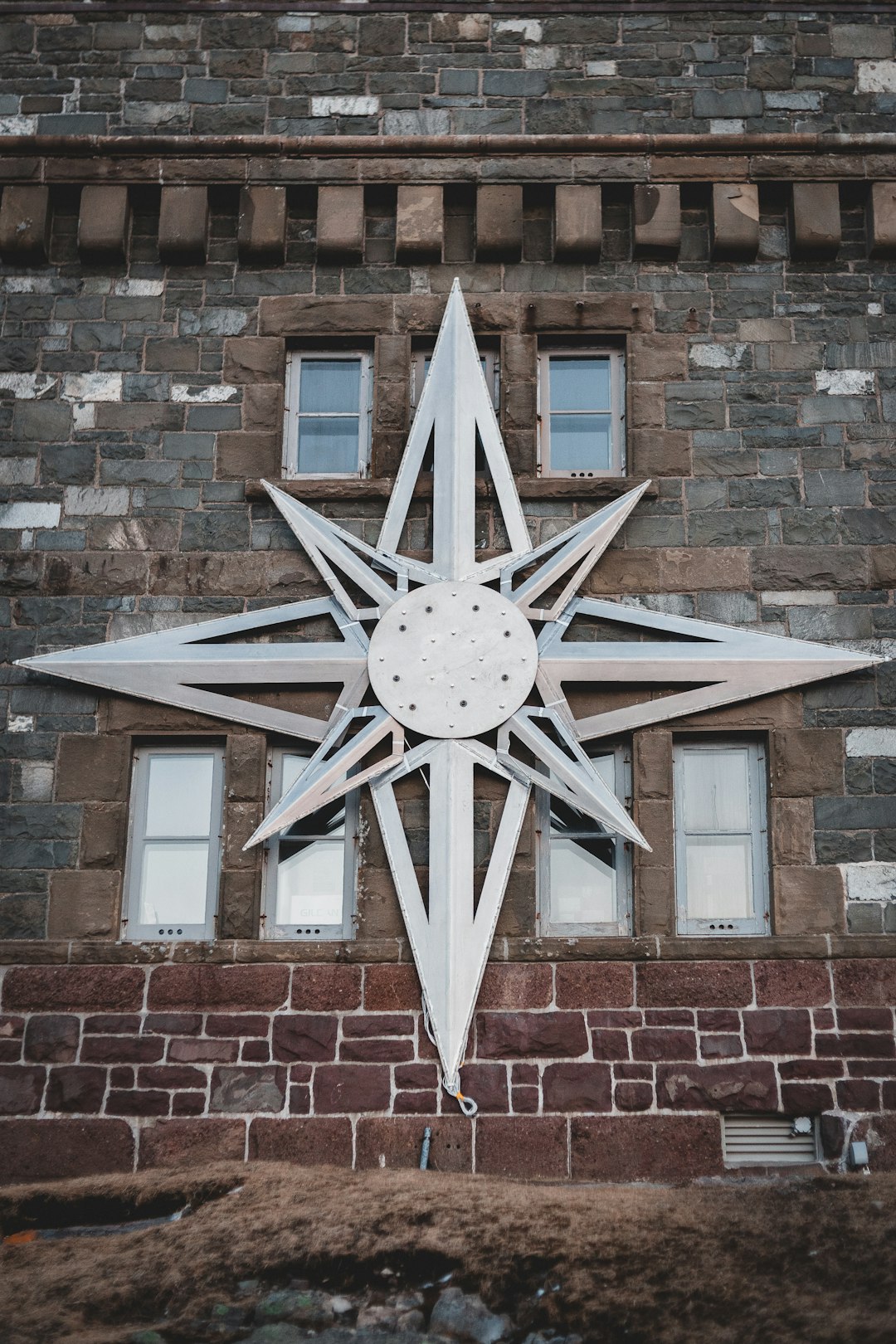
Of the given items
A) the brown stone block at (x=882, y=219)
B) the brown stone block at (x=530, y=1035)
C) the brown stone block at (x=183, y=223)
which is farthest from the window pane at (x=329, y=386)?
the brown stone block at (x=530, y=1035)

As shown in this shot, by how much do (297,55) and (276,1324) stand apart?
769cm

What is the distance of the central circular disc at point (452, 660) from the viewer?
29.1 ft

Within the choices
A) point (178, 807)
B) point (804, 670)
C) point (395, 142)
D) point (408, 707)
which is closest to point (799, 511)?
point (804, 670)

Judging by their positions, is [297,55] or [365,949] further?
[297,55]

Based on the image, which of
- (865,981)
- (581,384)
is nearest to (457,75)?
(581,384)

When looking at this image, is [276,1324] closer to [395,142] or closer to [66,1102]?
[66,1102]

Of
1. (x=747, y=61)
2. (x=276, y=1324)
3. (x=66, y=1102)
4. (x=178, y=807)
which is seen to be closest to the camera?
(x=276, y=1324)

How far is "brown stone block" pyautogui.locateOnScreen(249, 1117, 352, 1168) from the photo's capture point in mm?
8406

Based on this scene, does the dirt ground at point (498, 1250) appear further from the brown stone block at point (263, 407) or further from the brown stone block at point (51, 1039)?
the brown stone block at point (263, 407)

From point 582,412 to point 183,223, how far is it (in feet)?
9.28

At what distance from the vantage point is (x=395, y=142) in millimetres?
9672

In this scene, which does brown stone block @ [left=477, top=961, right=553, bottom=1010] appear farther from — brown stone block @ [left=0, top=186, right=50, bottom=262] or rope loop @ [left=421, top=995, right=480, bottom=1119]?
brown stone block @ [left=0, top=186, right=50, bottom=262]

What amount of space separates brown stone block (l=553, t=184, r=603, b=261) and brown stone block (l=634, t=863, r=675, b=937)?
3916mm

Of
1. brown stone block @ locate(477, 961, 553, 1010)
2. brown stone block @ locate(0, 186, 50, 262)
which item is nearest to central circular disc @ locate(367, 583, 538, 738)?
brown stone block @ locate(477, 961, 553, 1010)
